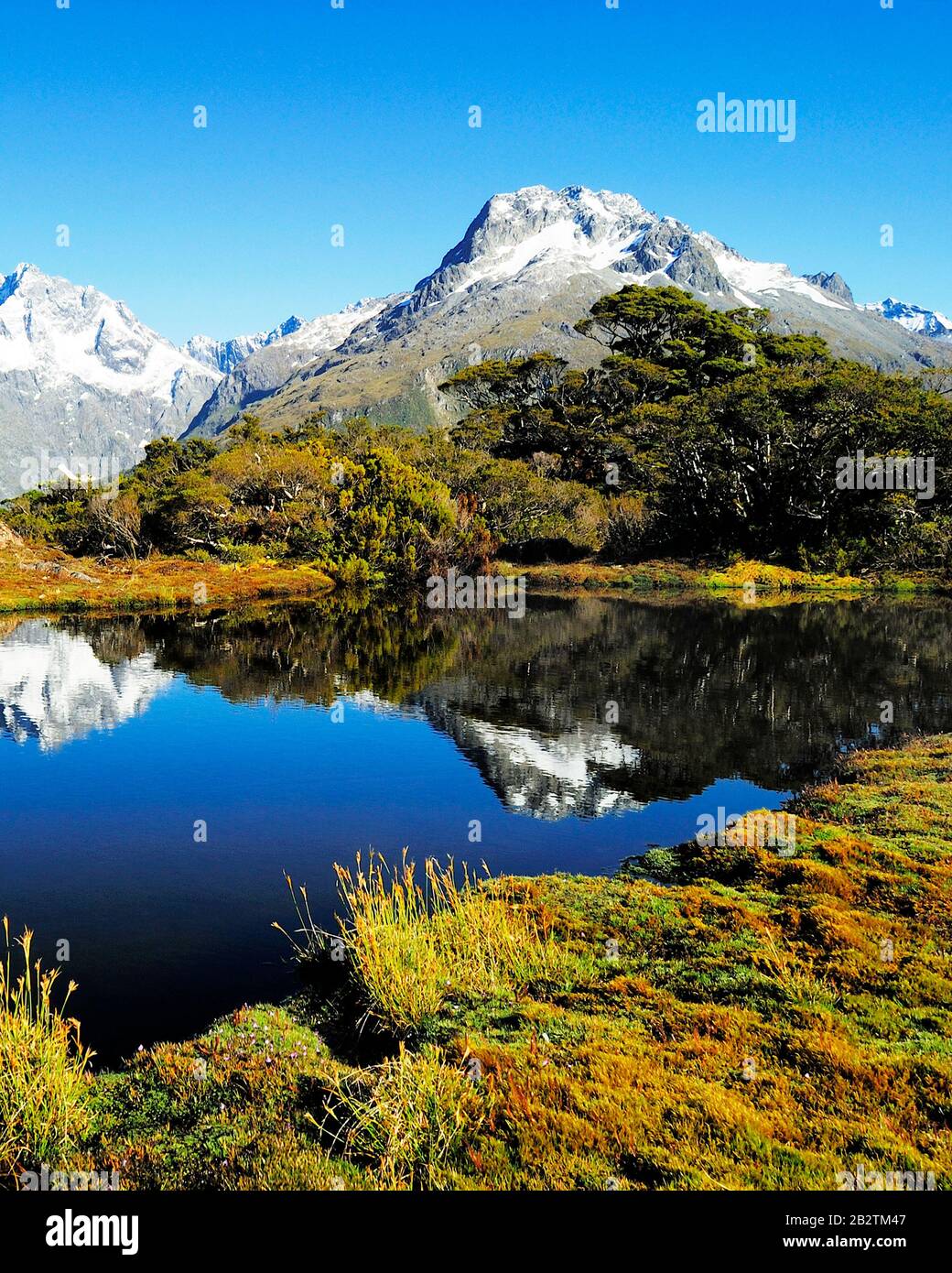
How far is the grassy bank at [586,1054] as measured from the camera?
6.74m

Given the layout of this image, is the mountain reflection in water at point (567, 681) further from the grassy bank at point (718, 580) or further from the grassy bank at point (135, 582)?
the grassy bank at point (718, 580)

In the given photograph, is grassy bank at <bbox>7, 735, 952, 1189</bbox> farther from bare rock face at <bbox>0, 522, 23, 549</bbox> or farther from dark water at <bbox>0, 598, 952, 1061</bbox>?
bare rock face at <bbox>0, 522, 23, 549</bbox>

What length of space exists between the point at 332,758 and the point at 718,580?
178ft

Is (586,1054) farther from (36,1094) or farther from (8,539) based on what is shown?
(8,539)

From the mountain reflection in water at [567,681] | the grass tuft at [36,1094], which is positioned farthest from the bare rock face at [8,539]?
the grass tuft at [36,1094]

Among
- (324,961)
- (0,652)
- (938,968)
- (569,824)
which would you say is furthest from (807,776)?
(0,652)

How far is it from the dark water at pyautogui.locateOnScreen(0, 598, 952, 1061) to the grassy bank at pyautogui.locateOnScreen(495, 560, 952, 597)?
2125 cm

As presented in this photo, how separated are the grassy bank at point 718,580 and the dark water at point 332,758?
837 inches

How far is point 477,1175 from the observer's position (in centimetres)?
662

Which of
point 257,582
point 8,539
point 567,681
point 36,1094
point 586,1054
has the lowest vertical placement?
point 586,1054

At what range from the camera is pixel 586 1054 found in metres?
8.20

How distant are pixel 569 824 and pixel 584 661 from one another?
63.7 feet

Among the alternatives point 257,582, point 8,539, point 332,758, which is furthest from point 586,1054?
point 8,539
